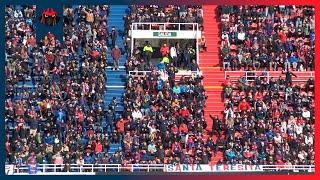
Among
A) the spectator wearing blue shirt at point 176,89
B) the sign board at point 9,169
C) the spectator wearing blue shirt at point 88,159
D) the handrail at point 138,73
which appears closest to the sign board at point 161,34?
the handrail at point 138,73

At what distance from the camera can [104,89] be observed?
110 feet

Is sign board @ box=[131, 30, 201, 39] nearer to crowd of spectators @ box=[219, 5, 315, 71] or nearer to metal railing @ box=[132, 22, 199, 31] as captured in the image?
metal railing @ box=[132, 22, 199, 31]

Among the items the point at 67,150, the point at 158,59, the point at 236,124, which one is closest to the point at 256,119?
the point at 236,124

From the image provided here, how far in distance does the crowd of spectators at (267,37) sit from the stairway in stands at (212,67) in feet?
0.86

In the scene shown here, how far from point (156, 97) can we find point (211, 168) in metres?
3.46

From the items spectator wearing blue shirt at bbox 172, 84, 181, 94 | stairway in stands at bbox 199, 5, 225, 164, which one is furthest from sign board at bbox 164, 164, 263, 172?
spectator wearing blue shirt at bbox 172, 84, 181, 94

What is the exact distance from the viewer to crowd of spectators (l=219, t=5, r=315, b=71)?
34562mm

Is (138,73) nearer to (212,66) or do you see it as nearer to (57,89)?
(212,66)

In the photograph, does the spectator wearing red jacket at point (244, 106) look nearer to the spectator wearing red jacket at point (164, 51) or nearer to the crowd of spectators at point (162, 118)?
the crowd of spectators at point (162, 118)

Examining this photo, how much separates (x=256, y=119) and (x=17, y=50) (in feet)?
26.9

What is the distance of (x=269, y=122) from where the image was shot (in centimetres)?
3322

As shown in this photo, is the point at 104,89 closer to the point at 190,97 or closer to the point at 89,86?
the point at 89,86

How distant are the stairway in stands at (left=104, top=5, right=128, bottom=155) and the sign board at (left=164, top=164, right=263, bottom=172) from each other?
6.96 feet

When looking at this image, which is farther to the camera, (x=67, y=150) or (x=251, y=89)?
(x=251, y=89)
